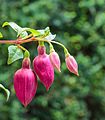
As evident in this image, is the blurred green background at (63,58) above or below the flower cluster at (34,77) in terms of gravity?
below

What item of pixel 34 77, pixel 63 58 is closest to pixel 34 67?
pixel 34 77

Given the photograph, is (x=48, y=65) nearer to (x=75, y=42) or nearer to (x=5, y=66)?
(x=5, y=66)

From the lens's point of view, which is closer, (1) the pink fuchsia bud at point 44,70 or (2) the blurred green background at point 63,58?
(1) the pink fuchsia bud at point 44,70

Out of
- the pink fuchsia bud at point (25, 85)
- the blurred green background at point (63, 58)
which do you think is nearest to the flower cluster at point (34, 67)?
the pink fuchsia bud at point (25, 85)

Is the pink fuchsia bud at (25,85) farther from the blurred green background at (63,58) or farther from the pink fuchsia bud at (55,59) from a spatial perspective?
the blurred green background at (63,58)

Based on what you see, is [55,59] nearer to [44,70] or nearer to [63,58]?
[44,70]

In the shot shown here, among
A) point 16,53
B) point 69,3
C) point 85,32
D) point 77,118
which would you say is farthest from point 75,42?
point 16,53
